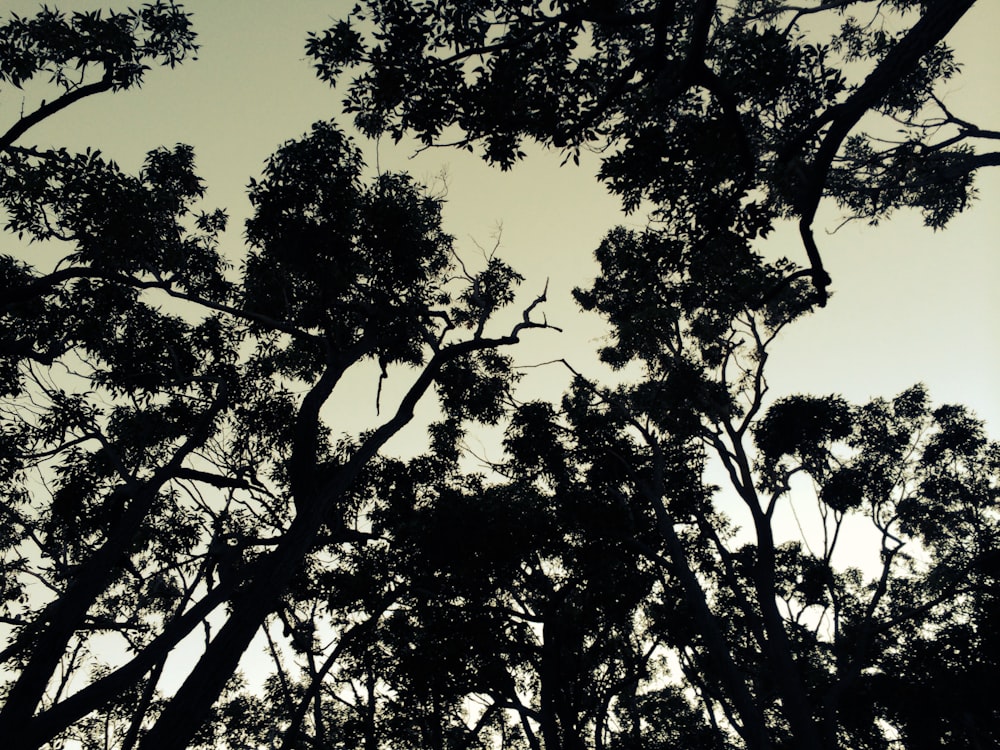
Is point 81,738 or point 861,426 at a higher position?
point 861,426

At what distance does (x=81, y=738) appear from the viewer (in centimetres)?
2016

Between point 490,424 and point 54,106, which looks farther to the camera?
point 490,424

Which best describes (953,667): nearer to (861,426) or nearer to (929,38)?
(861,426)

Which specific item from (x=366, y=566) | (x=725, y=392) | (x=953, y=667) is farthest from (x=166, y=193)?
(x=953, y=667)

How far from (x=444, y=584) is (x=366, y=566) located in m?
2.21

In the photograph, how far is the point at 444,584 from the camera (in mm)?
14344

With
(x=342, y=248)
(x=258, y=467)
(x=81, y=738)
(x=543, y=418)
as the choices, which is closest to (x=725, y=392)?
(x=543, y=418)

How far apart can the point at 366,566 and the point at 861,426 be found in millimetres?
16843

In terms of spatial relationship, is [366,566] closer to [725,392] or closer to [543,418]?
[543,418]

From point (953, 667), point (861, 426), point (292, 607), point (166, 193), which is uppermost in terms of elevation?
point (861, 426)

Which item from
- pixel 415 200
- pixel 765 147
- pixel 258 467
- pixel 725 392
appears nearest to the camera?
pixel 765 147

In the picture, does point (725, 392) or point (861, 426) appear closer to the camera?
point (725, 392)

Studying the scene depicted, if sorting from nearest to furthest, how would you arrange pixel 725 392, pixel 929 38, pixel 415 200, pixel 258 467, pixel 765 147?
pixel 929 38, pixel 765 147, pixel 415 200, pixel 258 467, pixel 725 392

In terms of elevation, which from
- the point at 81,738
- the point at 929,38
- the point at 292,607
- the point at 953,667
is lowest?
the point at 81,738
